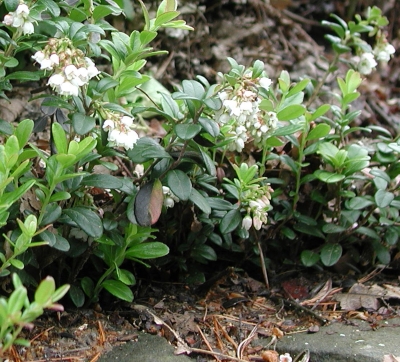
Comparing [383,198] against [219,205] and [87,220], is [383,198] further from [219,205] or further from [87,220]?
[87,220]

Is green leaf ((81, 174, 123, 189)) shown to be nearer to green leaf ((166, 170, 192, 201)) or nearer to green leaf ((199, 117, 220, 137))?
green leaf ((166, 170, 192, 201))

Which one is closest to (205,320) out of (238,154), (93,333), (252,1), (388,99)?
(93,333)

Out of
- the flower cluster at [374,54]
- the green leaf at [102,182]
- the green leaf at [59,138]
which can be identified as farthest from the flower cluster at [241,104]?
the flower cluster at [374,54]

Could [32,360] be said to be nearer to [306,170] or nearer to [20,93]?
[306,170]

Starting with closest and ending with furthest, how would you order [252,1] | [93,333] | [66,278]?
[93,333] < [66,278] < [252,1]

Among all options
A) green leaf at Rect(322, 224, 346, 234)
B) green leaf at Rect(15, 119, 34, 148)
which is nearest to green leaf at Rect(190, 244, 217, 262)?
green leaf at Rect(322, 224, 346, 234)

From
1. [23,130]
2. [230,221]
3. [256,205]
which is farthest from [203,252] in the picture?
[23,130]

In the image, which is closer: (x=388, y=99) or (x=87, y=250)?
(x=87, y=250)
